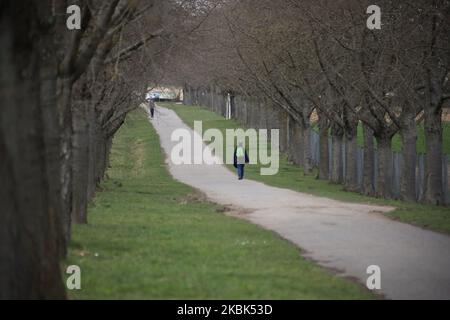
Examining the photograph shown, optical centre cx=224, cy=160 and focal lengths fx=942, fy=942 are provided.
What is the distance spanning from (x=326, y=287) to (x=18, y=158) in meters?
4.31

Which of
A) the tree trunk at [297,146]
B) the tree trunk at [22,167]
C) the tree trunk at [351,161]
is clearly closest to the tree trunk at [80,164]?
the tree trunk at [22,167]

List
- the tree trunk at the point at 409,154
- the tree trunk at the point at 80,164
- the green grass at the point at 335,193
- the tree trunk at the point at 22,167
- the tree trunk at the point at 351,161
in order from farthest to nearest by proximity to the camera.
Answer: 1. the tree trunk at the point at 351,161
2. the tree trunk at the point at 409,154
3. the green grass at the point at 335,193
4. the tree trunk at the point at 80,164
5. the tree trunk at the point at 22,167

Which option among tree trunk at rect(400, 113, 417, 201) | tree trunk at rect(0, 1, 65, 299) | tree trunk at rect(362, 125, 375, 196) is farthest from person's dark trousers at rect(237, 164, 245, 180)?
tree trunk at rect(0, 1, 65, 299)

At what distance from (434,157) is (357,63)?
3.93 meters

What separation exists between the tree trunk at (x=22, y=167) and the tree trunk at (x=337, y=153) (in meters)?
32.0

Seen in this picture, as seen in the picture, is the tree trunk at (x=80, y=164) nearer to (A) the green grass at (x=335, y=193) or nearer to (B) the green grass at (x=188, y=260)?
(B) the green grass at (x=188, y=260)

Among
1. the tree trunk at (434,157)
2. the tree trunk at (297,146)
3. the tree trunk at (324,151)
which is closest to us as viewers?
the tree trunk at (434,157)

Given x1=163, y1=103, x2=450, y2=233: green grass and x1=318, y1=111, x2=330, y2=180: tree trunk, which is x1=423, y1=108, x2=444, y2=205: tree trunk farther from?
x1=318, y1=111, x2=330, y2=180: tree trunk

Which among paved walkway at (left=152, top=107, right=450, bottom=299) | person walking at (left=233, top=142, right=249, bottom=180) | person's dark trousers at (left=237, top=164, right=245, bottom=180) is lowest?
paved walkway at (left=152, top=107, right=450, bottom=299)

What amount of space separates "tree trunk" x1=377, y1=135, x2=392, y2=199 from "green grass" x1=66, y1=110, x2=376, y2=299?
10242 millimetres

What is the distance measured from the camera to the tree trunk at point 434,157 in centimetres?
2823

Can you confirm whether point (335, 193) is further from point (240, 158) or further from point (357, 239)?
point (357, 239)

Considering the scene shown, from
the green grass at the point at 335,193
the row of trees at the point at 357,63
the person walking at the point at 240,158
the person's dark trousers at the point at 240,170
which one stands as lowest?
the green grass at the point at 335,193

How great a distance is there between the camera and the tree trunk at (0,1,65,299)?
27.0 ft
